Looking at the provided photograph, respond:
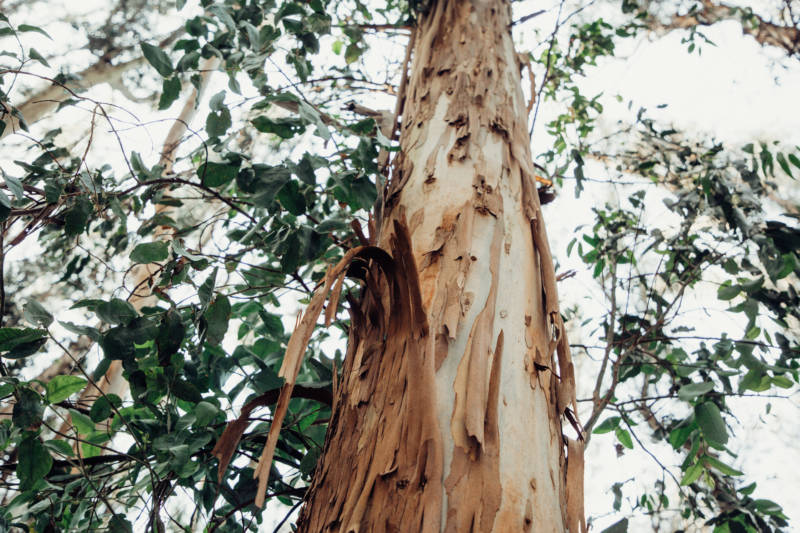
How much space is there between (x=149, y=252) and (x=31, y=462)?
42 cm

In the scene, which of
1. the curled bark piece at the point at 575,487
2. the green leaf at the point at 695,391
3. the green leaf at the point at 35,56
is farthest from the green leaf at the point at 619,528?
the green leaf at the point at 35,56

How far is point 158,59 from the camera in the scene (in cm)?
102

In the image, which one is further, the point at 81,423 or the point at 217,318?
the point at 81,423

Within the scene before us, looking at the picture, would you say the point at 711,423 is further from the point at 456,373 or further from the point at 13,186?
the point at 13,186

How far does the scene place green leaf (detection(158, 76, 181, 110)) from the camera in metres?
1.06

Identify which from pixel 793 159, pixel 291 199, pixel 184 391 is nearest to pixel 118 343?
pixel 184 391

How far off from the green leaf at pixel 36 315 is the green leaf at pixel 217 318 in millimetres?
274

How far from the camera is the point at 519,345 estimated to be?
660 mm

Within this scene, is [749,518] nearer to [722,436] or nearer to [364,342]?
[722,436]

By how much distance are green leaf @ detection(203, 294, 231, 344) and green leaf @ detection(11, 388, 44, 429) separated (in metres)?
0.30

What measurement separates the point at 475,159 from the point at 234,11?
87 cm

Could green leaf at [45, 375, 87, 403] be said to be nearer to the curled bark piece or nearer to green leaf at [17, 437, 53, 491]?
green leaf at [17, 437, 53, 491]

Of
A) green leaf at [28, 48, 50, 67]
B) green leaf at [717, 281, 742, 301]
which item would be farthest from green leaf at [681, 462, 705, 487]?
green leaf at [28, 48, 50, 67]

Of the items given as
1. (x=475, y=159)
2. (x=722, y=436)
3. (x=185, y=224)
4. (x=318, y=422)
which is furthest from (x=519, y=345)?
(x=185, y=224)
